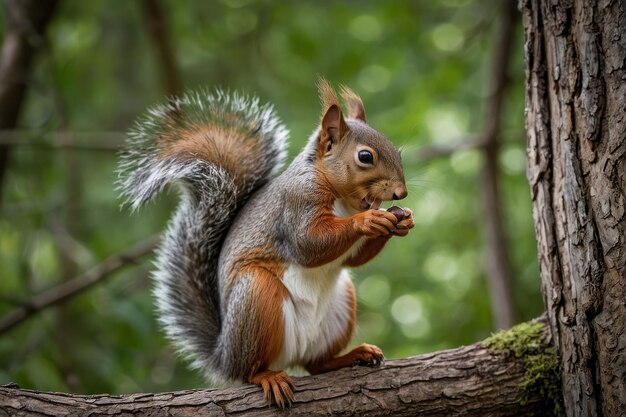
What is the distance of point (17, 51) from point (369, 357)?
9.21 feet

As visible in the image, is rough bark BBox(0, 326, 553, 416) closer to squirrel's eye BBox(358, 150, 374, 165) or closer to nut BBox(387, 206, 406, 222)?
nut BBox(387, 206, 406, 222)

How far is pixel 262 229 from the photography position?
289cm

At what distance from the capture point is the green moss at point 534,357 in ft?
8.16

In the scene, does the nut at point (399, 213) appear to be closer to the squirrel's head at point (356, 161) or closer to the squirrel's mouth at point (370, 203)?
the squirrel's head at point (356, 161)

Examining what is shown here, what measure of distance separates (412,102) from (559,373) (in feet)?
8.42

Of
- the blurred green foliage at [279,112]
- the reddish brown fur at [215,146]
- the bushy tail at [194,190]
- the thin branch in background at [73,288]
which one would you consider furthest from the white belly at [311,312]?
the thin branch in background at [73,288]

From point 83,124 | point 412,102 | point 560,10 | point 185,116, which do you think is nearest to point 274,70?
point 412,102

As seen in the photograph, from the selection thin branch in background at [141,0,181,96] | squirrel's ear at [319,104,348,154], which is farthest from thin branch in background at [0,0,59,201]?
squirrel's ear at [319,104,348,154]

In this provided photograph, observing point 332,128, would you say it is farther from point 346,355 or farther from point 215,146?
point 346,355

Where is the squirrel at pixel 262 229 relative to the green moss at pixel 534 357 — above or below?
above

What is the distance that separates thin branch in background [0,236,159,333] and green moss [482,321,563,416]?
2.03m

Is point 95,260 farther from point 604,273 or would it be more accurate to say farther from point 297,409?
point 604,273

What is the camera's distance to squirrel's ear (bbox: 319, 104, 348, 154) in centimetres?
286

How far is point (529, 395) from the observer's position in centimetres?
250
